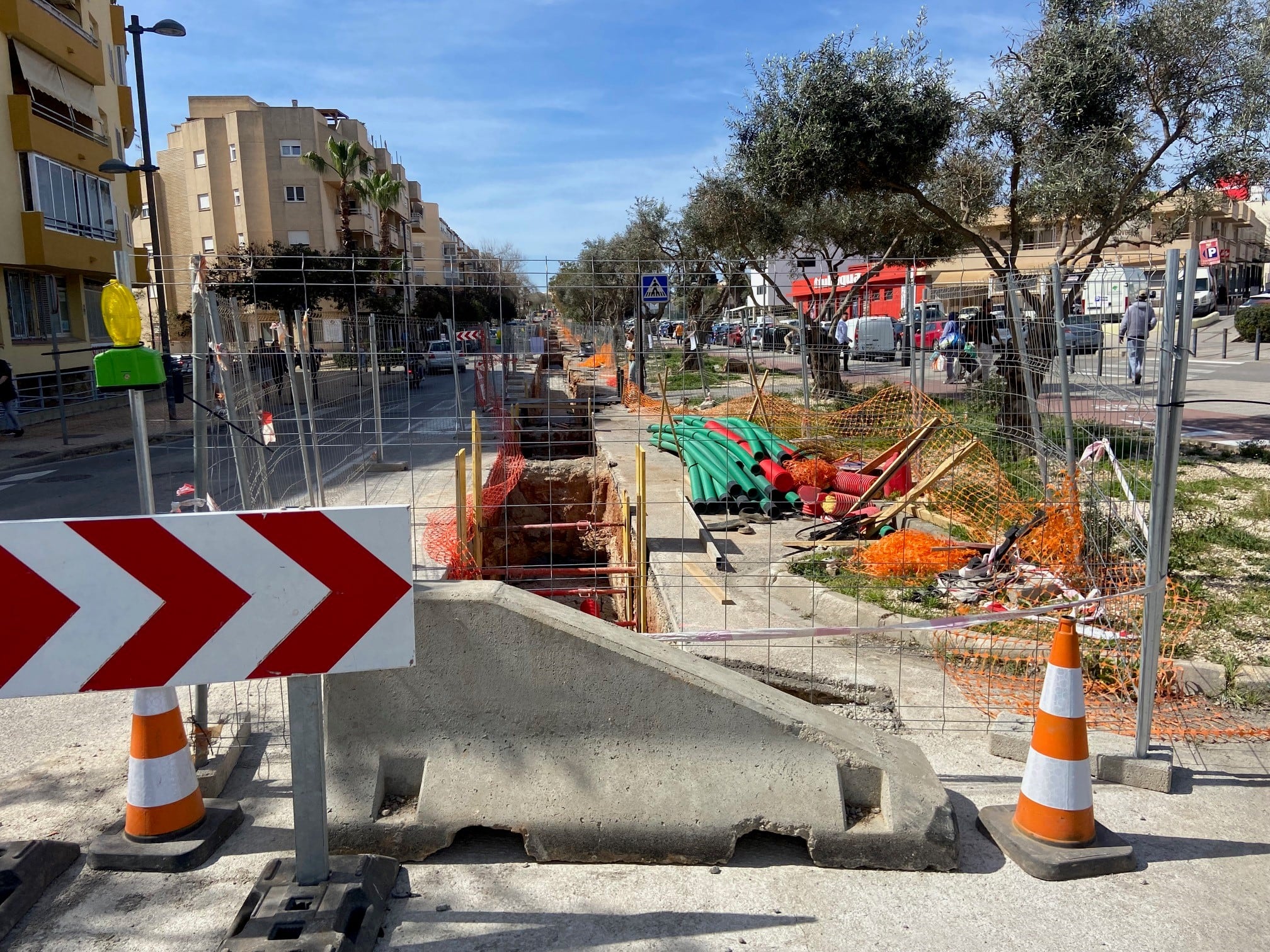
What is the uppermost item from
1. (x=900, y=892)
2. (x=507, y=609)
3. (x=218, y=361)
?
(x=218, y=361)

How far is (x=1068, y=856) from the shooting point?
342 centimetres

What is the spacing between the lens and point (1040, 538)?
6844 mm

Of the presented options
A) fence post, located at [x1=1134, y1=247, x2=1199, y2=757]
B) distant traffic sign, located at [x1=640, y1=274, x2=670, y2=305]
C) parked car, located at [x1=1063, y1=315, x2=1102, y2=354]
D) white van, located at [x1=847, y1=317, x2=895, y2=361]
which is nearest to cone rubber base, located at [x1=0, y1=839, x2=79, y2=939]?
fence post, located at [x1=1134, y1=247, x2=1199, y2=757]

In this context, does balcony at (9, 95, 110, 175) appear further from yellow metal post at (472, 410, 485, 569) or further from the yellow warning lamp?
the yellow warning lamp

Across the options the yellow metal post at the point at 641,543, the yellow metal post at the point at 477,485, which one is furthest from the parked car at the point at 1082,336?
the yellow metal post at the point at 477,485

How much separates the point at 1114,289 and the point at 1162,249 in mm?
11523

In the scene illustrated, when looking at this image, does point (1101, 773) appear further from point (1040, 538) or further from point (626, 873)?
point (1040, 538)

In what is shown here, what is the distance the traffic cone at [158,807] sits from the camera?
11.3 ft

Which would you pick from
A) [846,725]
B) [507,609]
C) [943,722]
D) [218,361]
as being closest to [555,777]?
[507,609]

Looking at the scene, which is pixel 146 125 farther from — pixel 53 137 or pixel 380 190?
pixel 380 190

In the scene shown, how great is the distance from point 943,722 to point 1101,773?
821mm

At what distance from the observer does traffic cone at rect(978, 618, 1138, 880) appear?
3.47m

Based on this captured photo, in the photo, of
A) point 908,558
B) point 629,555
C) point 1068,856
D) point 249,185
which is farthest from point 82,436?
point 249,185

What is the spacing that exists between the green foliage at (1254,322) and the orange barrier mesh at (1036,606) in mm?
24235
